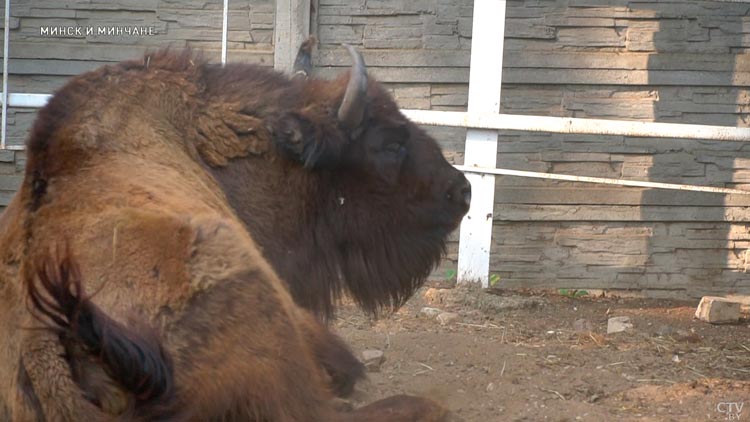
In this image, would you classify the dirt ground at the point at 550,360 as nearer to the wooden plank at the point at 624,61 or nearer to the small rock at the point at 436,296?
the small rock at the point at 436,296

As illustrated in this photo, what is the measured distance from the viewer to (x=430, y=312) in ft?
21.8

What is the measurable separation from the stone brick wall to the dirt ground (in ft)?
2.75

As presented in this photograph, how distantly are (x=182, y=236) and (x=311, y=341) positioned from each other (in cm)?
71

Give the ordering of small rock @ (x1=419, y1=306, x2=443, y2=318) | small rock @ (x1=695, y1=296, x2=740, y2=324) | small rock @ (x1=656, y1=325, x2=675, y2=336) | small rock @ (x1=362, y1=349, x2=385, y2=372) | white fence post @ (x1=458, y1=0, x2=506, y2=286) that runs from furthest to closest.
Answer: white fence post @ (x1=458, y1=0, x2=506, y2=286), small rock @ (x1=695, y1=296, x2=740, y2=324), small rock @ (x1=419, y1=306, x2=443, y2=318), small rock @ (x1=656, y1=325, x2=675, y2=336), small rock @ (x1=362, y1=349, x2=385, y2=372)

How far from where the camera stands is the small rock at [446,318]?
6.43 metres

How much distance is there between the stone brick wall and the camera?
8.09m

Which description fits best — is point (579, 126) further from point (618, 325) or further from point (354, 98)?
point (354, 98)

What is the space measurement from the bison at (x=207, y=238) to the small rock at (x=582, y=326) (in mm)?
1799

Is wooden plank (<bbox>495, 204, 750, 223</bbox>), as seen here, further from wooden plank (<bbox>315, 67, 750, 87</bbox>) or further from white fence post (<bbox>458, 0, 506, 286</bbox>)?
wooden plank (<bbox>315, 67, 750, 87</bbox>)

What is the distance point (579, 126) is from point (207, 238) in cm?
452

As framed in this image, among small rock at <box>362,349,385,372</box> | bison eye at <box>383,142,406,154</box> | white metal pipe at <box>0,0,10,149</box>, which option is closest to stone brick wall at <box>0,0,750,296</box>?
white metal pipe at <box>0,0,10,149</box>

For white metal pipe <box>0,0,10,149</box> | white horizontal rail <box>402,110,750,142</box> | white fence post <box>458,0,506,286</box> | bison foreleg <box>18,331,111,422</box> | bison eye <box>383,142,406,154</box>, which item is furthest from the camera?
white metal pipe <box>0,0,10,149</box>

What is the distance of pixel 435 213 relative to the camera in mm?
4785

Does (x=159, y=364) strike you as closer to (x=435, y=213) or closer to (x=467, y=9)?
(x=435, y=213)
